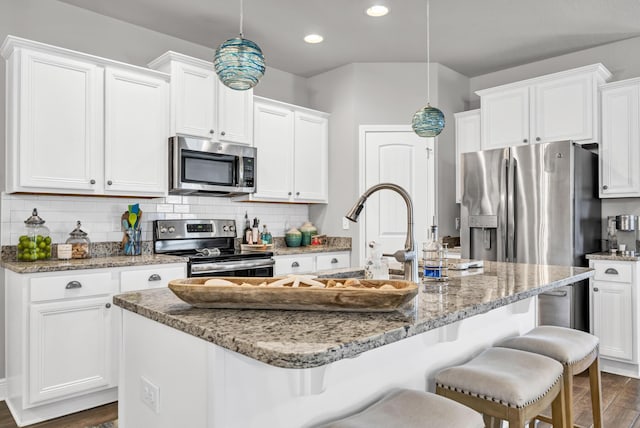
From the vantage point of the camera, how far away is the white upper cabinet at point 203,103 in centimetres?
354

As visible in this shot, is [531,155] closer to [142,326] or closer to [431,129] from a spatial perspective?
[431,129]

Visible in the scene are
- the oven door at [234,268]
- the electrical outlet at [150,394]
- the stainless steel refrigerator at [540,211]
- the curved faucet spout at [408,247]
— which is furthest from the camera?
the stainless steel refrigerator at [540,211]

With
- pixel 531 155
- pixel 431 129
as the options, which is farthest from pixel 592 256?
pixel 431 129

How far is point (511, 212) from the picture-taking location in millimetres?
3854

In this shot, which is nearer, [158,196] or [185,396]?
[185,396]

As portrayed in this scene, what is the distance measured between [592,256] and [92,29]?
13.9 ft

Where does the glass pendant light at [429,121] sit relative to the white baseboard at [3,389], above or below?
above

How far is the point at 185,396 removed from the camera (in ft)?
3.89

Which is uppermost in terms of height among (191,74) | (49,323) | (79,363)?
(191,74)

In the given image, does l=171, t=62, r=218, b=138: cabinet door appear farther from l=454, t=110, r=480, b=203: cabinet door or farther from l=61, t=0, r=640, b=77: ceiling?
l=454, t=110, r=480, b=203: cabinet door

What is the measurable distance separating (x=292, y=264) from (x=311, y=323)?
2.98m

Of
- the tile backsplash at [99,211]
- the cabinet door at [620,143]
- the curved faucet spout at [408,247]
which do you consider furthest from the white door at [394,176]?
the curved faucet spout at [408,247]

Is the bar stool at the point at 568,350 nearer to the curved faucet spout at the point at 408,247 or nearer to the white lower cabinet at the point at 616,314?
Answer: the curved faucet spout at the point at 408,247

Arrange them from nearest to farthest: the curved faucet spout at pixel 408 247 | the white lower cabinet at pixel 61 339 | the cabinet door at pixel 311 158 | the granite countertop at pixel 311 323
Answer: the granite countertop at pixel 311 323 < the curved faucet spout at pixel 408 247 < the white lower cabinet at pixel 61 339 < the cabinet door at pixel 311 158
